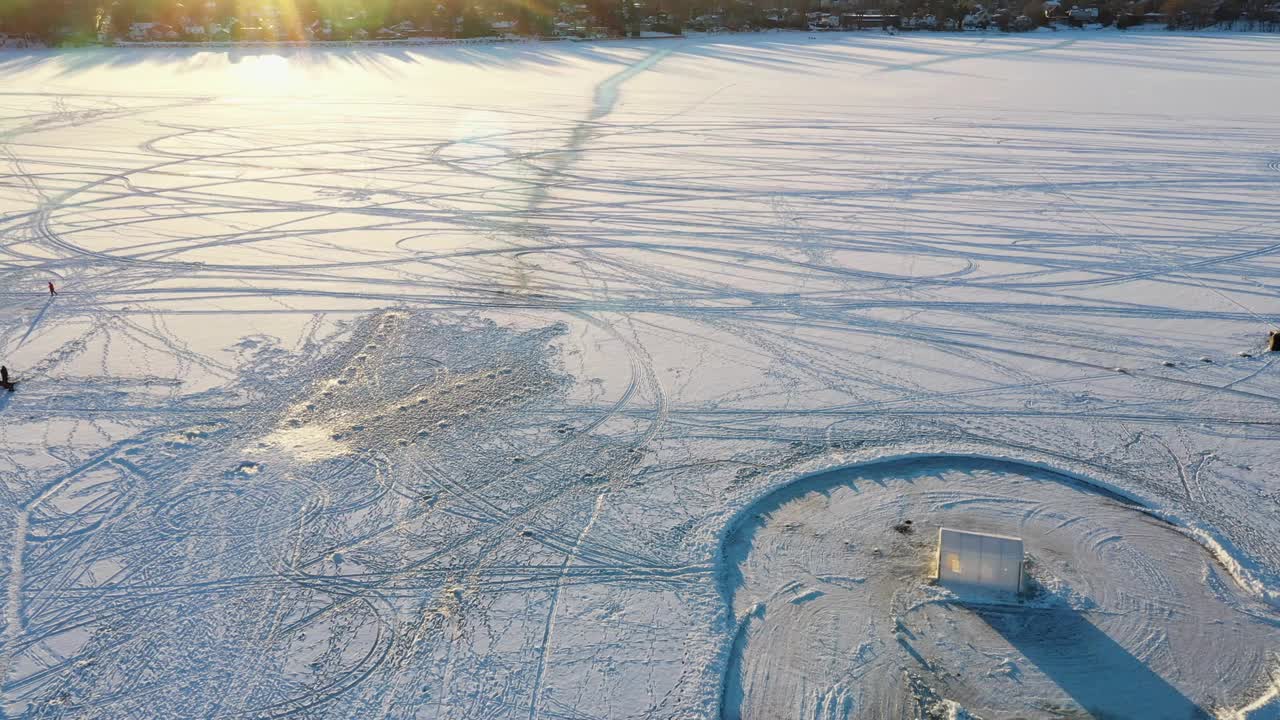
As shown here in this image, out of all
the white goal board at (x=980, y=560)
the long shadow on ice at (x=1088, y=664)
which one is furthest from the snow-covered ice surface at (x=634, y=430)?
the white goal board at (x=980, y=560)

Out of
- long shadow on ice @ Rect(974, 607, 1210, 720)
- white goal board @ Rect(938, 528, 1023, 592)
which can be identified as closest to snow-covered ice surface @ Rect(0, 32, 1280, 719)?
long shadow on ice @ Rect(974, 607, 1210, 720)

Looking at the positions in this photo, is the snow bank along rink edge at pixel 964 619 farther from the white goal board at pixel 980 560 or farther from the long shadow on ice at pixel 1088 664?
the white goal board at pixel 980 560

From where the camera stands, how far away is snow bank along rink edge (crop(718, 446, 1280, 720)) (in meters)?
5.42

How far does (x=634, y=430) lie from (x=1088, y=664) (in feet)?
12.9

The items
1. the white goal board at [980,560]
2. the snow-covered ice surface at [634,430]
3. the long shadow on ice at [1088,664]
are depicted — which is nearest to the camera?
the long shadow on ice at [1088,664]

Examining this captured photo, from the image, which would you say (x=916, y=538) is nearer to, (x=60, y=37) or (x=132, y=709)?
(x=132, y=709)

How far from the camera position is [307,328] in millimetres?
10227

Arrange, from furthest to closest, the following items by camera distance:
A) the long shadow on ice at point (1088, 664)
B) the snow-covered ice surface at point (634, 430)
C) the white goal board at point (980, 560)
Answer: the white goal board at point (980, 560), the snow-covered ice surface at point (634, 430), the long shadow on ice at point (1088, 664)

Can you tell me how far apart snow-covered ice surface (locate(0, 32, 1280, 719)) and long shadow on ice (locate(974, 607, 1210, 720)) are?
3 cm

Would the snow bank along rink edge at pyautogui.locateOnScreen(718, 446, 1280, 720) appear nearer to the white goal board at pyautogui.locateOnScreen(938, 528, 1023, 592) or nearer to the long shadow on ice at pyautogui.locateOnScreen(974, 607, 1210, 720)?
the long shadow on ice at pyautogui.locateOnScreen(974, 607, 1210, 720)

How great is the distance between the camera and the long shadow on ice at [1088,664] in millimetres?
5355

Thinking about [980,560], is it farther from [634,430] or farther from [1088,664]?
[634,430]

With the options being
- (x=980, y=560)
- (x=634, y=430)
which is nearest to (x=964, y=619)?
(x=980, y=560)

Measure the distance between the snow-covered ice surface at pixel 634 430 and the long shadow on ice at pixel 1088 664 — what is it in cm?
3
